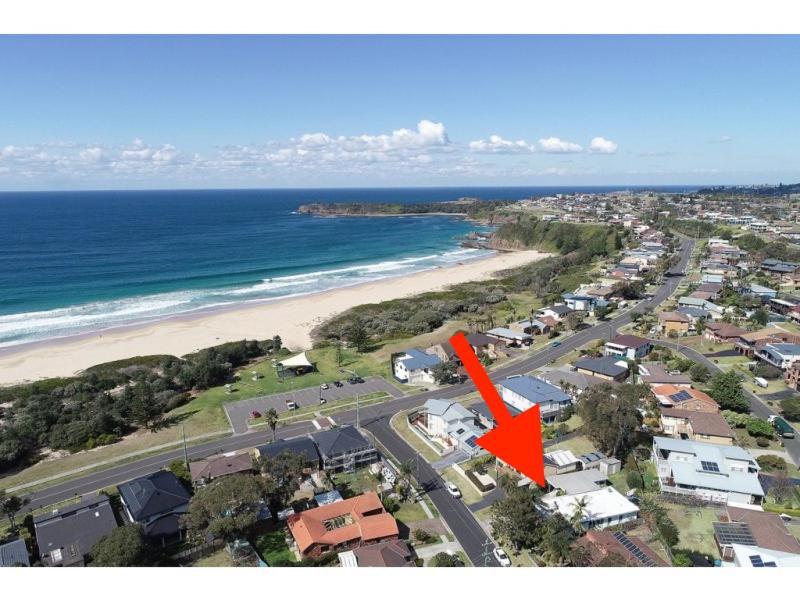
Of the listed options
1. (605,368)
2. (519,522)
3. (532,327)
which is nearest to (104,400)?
(519,522)

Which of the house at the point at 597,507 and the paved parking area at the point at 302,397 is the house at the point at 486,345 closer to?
the paved parking area at the point at 302,397

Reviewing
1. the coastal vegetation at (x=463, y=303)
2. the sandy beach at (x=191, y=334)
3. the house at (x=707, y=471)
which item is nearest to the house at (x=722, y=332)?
the coastal vegetation at (x=463, y=303)

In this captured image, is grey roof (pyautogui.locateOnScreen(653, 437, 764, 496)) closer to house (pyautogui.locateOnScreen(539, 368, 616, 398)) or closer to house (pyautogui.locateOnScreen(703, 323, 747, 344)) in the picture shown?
house (pyautogui.locateOnScreen(539, 368, 616, 398))

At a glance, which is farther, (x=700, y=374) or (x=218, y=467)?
(x=700, y=374)

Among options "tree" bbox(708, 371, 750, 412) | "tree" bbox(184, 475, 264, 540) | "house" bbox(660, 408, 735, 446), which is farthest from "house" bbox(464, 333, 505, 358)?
"tree" bbox(184, 475, 264, 540)

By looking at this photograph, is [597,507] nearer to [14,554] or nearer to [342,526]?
[342,526]
